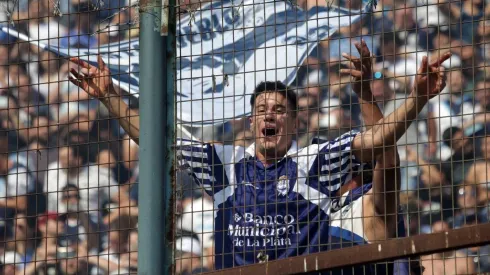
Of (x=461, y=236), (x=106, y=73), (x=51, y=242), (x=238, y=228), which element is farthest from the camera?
(x=51, y=242)

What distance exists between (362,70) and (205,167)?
31.6 inches

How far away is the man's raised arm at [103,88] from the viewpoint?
4.64 meters

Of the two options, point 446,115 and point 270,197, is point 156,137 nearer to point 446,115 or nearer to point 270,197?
point 270,197

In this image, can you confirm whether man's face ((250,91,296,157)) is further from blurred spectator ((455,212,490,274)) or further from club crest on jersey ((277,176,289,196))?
blurred spectator ((455,212,490,274))

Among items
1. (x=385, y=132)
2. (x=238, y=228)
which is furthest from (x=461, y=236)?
(x=238, y=228)

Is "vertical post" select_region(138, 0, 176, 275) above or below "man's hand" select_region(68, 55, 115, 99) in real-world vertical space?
below

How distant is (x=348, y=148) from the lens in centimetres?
457

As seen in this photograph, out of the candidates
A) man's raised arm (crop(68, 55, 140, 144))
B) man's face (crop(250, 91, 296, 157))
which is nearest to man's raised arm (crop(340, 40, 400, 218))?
man's face (crop(250, 91, 296, 157))

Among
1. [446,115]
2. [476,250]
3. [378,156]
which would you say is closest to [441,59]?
[378,156]

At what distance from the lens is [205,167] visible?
4535 millimetres

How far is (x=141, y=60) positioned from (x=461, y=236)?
4.59 feet

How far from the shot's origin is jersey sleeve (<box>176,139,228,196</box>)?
442 cm

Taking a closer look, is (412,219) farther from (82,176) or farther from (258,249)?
(258,249)

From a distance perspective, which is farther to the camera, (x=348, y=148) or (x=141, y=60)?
(x=348, y=148)
